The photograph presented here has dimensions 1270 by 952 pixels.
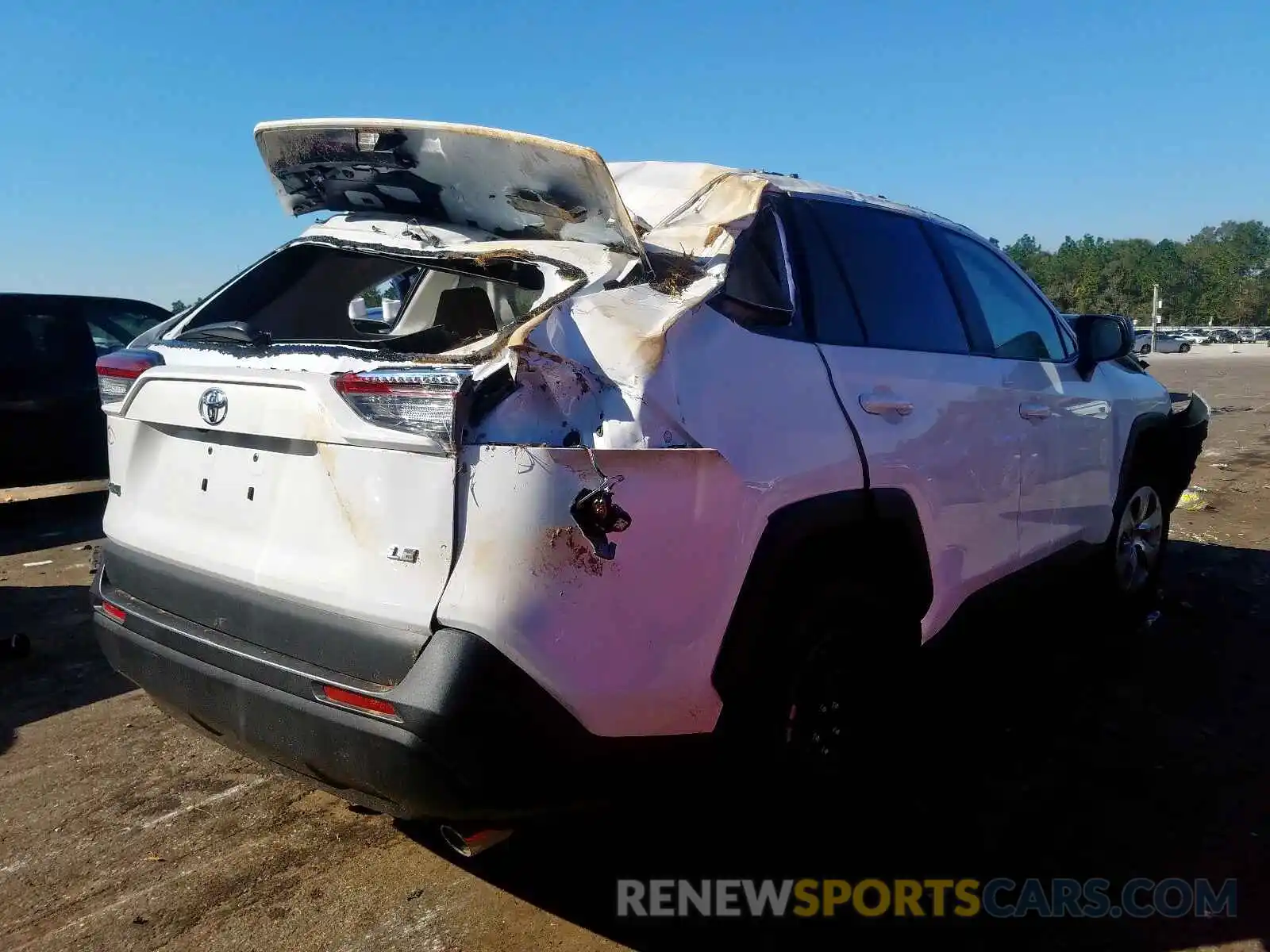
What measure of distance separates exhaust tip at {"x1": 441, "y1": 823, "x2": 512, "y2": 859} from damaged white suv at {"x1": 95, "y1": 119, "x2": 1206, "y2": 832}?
0.58 feet

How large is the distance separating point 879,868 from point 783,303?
1.67 m

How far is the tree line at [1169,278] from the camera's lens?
92.4 meters

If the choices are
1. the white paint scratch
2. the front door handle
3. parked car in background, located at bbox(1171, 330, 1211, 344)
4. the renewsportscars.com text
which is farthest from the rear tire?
parked car in background, located at bbox(1171, 330, 1211, 344)

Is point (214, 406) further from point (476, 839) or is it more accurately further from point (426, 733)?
point (476, 839)

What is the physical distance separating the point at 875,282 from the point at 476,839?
2060mm

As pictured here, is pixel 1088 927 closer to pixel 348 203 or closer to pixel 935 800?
pixel 935 800

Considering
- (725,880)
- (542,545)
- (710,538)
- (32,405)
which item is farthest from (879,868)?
(32,405)

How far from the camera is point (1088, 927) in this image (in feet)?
8.57

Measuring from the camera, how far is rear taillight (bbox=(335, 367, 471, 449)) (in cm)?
197

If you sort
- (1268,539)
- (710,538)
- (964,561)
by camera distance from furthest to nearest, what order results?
(1268,539) < (964,561) < (710,538)

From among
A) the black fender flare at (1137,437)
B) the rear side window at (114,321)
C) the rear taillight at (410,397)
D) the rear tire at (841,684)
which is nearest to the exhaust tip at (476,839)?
the rear tire at (841,684)

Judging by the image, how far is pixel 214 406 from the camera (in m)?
2.38

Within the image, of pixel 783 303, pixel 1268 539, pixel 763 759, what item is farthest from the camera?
pixel 1268 539

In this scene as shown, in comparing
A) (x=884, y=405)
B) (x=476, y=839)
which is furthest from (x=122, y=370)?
(x=884, y=405)
